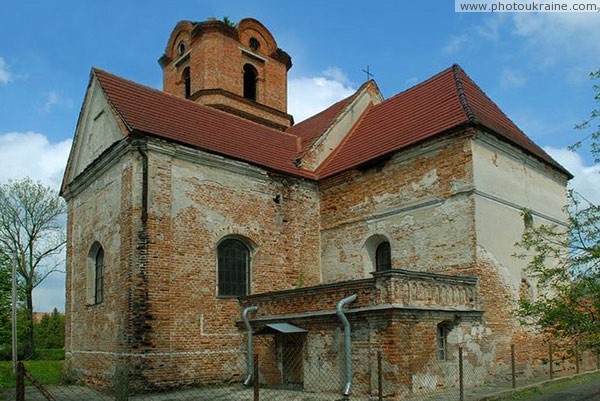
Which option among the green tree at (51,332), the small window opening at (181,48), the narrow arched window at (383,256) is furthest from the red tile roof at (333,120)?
the green tree at (51,332)

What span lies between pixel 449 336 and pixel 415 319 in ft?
4.82

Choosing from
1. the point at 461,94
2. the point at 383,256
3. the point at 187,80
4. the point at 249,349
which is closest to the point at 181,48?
the point at 187,80

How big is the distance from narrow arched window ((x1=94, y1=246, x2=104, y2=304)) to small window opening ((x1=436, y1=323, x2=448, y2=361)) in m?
→ 9.33

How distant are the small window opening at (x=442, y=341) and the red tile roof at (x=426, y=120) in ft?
16.7

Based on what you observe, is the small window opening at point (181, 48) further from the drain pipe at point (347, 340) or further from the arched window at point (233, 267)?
the drain pipe at point (347, 340)

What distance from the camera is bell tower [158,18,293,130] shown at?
22.7m

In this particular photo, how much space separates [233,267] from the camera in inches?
612

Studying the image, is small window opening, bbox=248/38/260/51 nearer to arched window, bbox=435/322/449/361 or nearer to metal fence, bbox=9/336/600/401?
metal fence, bbox=9/336/600/401

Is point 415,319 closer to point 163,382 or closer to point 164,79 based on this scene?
point 163,382

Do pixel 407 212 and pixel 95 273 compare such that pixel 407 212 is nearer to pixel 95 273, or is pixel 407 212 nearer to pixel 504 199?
pixel 504 199

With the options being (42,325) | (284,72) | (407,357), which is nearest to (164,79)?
(284,72)

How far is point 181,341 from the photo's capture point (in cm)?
1362

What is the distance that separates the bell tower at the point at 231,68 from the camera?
2269cm

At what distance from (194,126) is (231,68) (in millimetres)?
7615
